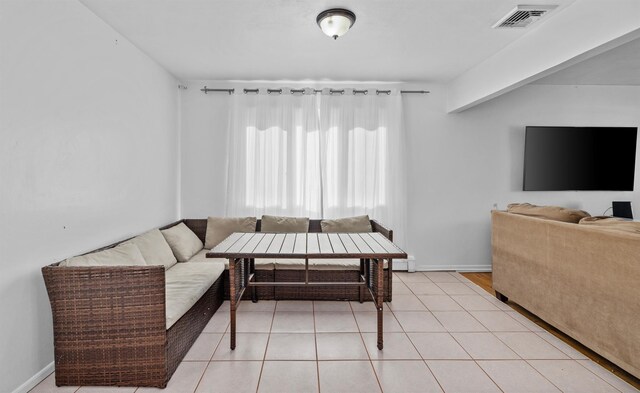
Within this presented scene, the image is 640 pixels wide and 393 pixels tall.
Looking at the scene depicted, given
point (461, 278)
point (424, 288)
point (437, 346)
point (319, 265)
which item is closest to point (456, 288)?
point (424, 288)

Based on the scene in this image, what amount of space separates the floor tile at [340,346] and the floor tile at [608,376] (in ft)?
4.96

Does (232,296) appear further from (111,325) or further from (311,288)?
(311,288)

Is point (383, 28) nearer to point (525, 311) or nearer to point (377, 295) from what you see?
Result: point (377, 295)

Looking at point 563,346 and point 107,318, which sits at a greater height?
point 107,318

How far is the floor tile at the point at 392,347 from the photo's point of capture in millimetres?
2479

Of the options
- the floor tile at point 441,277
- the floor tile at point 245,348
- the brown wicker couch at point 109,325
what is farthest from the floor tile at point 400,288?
the brown wicker couch at point 109,325

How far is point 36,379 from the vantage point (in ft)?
6.89

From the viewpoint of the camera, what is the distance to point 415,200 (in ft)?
15.6

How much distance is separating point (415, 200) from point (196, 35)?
10.9 ft

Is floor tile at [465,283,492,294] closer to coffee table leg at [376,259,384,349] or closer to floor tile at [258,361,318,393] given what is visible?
coffee table leg at [376,259,384,349]

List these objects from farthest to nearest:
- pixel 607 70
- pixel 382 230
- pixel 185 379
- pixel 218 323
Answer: pixel 607 70
pixel 382 230
pixel 218 323
pixel 185 379

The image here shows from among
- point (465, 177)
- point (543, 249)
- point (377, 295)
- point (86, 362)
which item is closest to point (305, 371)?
point (377, 295)

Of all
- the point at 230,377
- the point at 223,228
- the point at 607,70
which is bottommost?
the point at 230,377

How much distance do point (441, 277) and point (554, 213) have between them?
1.87m
